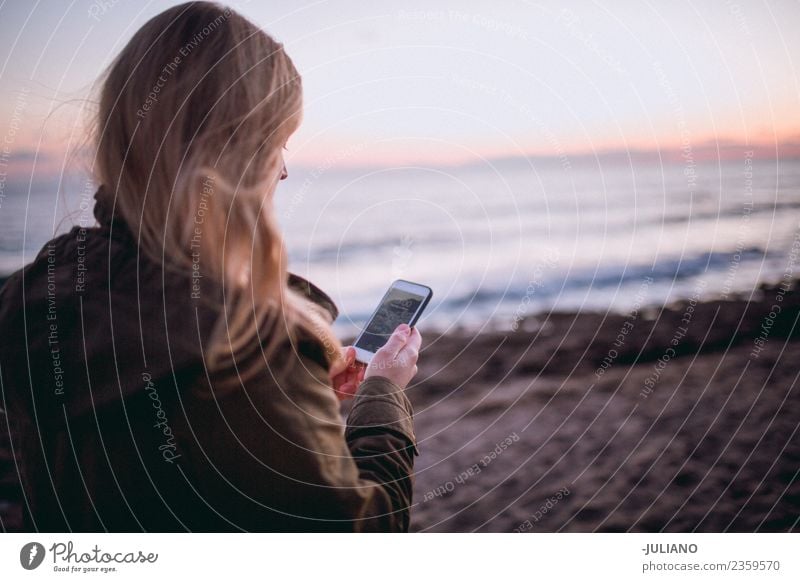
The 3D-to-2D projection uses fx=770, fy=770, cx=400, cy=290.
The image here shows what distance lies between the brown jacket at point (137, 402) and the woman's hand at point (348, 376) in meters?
0.37

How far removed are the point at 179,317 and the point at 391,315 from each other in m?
0.56

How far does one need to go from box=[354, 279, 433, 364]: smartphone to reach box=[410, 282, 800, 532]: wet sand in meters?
0.70

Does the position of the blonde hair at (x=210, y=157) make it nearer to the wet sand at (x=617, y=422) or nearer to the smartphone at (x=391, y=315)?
the smartphone at (x=391, y=315)

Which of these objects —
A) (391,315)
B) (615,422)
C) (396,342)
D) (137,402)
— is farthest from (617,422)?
(137,402)

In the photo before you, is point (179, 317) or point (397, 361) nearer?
point (179, 317)

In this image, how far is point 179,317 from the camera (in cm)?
85

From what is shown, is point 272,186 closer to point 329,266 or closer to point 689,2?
point 689,2

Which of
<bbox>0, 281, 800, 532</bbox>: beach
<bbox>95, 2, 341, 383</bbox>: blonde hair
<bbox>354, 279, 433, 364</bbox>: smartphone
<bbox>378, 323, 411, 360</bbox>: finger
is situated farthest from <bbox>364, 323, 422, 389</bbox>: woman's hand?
<bbox>0, 281, 800, 532</bbox>: beach

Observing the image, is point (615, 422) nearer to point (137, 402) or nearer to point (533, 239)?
point (533, 239)

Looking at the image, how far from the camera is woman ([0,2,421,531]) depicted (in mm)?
847

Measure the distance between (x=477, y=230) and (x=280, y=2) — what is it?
1979 mm

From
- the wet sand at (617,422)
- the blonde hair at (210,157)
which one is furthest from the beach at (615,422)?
the blonde hair at (210,157)
